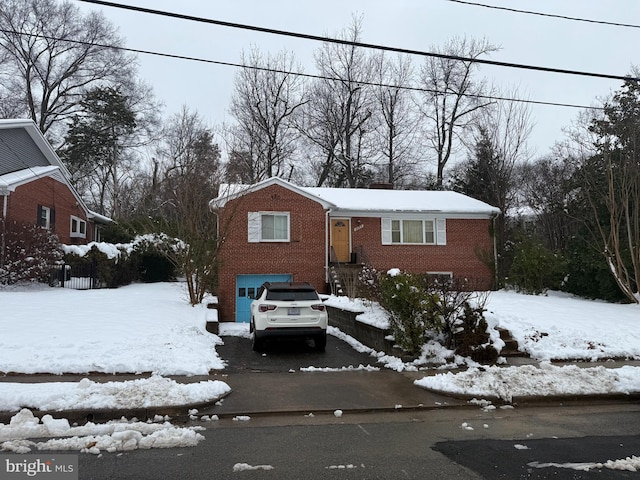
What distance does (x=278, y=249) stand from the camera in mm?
22438

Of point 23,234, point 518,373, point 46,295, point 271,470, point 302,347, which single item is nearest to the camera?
point 271,470

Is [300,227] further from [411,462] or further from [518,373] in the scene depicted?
[411,462]

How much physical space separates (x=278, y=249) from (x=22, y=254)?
10164 millimetres

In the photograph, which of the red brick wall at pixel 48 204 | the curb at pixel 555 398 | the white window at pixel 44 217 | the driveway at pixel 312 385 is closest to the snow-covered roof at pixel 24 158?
the red brick wall at pixel 48 204

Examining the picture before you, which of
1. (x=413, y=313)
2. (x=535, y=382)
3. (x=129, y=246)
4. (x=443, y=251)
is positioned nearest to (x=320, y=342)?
(x=413, y=313)

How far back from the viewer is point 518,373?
8.70 metres

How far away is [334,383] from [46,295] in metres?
11.8

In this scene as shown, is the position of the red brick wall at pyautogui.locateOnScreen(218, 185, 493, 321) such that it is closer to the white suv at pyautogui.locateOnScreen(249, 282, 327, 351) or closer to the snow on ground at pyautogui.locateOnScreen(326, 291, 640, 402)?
the snow on ground at pyautogui.locateOnScreen(326, 291, 640, 402)

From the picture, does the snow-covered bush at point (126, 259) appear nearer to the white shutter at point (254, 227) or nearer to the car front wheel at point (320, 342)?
the white shutter at point (254, 227)

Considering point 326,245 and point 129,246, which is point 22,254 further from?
point 326,245

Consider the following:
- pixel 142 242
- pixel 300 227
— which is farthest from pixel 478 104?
pixel 142 242

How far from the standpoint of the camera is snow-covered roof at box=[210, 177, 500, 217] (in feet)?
75.6

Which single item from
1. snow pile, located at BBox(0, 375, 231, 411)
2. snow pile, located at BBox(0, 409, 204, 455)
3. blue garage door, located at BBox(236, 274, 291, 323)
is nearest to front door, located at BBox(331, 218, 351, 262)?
blue garage door, located at BBox(236, 274, 291, 323)

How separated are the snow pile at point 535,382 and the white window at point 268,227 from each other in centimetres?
1446
